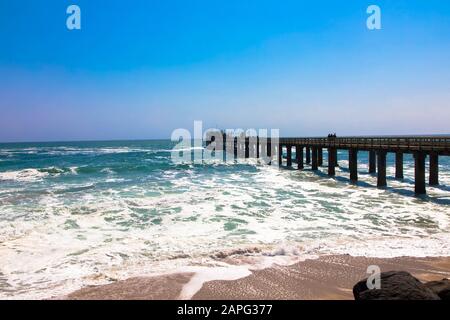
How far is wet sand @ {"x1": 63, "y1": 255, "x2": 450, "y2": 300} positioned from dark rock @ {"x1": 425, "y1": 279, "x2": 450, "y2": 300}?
5.86 ft

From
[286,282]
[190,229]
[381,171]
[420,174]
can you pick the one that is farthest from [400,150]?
[286,282]

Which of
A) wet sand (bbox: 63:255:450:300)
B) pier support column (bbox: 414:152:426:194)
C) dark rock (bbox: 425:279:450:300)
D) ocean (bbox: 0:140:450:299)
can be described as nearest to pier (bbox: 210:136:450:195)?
pier support column (bbox: 414:152:426:194)

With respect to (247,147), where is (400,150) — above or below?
below

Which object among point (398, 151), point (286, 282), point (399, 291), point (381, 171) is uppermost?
point (398, 151)

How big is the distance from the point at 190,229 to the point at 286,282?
20.7ft

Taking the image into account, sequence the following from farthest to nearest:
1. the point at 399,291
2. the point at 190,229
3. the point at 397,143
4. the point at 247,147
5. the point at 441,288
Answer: the point at 247,147, the point at 397,143, the point at 190,229, the point at 441,288, the point at 399,291

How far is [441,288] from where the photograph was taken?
254 inches

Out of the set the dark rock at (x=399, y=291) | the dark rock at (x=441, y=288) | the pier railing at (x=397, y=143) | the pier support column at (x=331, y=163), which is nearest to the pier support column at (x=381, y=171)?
the pier railing at (x=397, y=143)

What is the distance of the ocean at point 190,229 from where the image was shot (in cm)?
1023

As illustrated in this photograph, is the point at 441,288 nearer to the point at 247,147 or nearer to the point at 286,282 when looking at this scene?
the point at 286,282

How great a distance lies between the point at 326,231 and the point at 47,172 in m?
35.5

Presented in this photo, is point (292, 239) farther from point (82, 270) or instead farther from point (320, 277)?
point (82, 270)

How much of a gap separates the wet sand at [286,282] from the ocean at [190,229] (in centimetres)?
63
